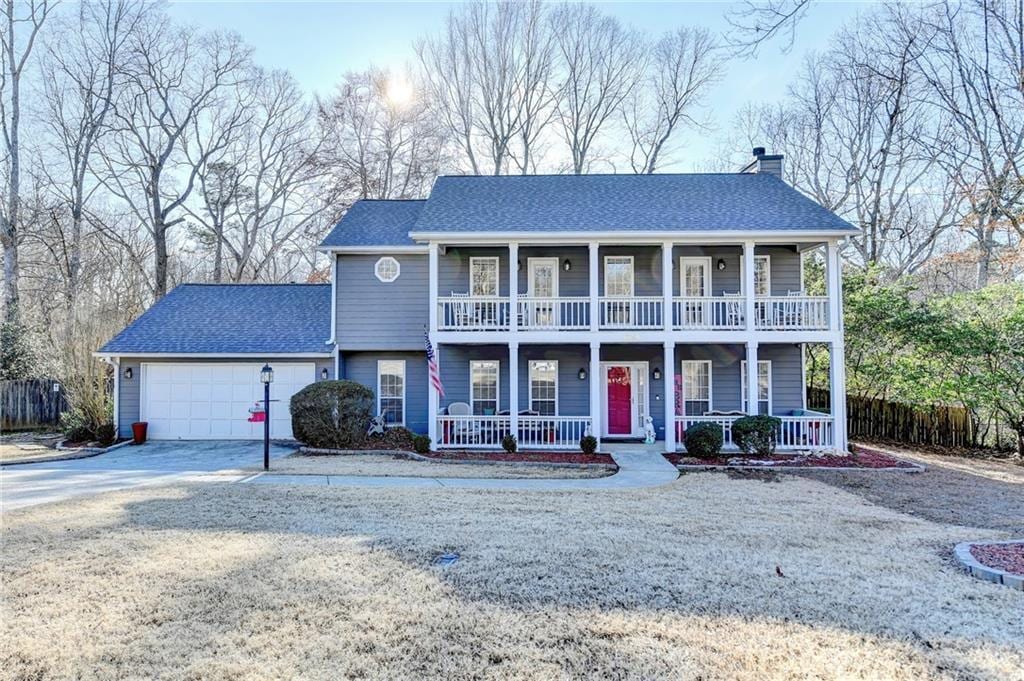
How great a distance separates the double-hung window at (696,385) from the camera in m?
14.6

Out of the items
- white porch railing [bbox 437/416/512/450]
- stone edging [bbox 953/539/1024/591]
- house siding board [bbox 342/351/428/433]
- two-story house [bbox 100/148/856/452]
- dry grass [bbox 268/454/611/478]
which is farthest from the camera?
house siding board [bbox 342/351/428/433]

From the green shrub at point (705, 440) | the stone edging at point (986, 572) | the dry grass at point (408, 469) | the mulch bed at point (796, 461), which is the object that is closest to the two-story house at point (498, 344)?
the mulch bed at point (796, 461)

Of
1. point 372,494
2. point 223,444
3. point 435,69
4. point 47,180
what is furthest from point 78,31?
point 372,494

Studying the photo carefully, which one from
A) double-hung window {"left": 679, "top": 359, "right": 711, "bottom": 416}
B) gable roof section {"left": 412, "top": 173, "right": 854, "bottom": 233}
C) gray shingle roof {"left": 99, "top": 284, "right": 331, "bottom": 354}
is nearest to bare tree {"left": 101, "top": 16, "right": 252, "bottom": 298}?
gray shingle roof {"left": 99, "top": 284, "right": 331, "bottom": 354}

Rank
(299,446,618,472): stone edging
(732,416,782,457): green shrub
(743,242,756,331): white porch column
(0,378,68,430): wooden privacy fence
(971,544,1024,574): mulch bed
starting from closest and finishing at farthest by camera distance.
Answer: (971,544,1024,574): mulch bed, (299,446,618,472): stone edging, (732,416,782,457): green shrub, (743,242,756,331): white porch column, (0,378,68,430): wooden privacy fence

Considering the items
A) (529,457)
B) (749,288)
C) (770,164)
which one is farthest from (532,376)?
(770,164)

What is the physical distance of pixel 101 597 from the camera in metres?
4.38

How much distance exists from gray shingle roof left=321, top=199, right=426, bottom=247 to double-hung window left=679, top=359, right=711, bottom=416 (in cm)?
791

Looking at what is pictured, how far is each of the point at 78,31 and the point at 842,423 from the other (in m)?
31.1

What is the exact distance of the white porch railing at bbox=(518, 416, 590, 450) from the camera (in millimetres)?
12938

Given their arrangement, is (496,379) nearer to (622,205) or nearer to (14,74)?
(622,205)

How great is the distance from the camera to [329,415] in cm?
1271

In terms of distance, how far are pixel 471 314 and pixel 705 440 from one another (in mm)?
5955

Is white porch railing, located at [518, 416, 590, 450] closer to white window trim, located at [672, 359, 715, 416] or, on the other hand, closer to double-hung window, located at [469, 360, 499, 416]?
double-hung window, located at [469, 360, 499, 416]
